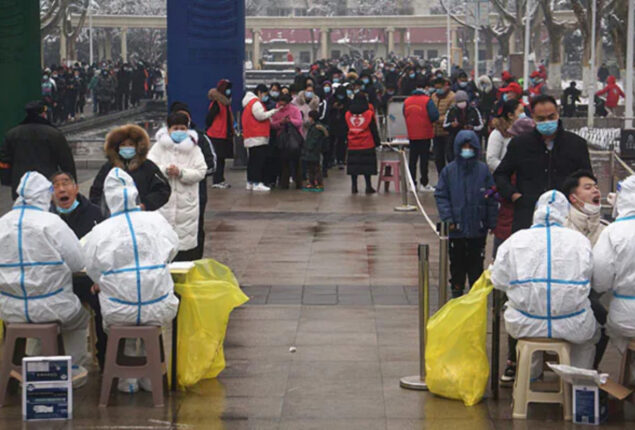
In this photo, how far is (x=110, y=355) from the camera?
8844mm

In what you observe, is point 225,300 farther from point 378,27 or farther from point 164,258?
point 378,27

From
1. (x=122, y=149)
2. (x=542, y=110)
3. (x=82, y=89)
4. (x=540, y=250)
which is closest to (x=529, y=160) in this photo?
(x=542, y=110)

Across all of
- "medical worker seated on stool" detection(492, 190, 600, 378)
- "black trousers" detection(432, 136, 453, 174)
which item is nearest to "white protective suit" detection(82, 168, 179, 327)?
"medical worker seated on stool" detection(492, 190, 600, 378)

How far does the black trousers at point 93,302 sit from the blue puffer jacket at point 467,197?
334cm

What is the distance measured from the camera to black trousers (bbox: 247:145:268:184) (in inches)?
832

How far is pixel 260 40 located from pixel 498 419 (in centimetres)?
10338

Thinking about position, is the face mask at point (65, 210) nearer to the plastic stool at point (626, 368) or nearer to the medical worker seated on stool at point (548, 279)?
the medical worker seated on stool at point (548, 279)

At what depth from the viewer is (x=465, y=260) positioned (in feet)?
39.3

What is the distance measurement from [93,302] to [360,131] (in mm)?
11589

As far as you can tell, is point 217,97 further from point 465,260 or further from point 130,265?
point 130,265

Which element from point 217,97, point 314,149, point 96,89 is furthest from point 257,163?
point 96,89

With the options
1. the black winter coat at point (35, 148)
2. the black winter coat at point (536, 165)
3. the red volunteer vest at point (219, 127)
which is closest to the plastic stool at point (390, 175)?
the red volunteer vest at point (219, 127)

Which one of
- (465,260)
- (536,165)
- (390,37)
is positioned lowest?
(465,260)

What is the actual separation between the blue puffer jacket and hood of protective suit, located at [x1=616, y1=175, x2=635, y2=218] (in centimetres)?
295
